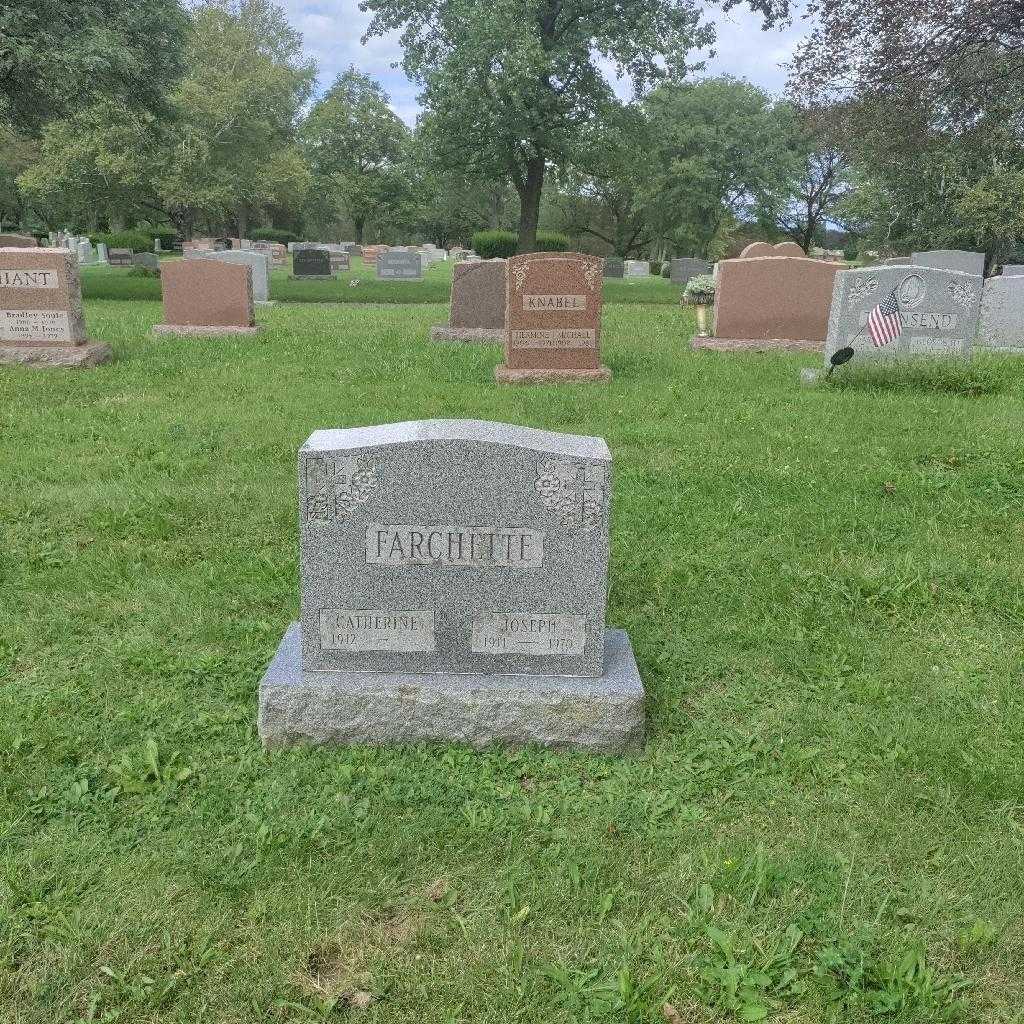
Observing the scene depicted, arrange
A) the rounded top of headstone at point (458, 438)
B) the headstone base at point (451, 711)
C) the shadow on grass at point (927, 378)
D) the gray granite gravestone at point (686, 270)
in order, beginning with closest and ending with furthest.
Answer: the rounded top of headstone at point (458, 438) < the headstone base at point (451, 711) < the shadow on grass at point (927, 378) < the gray granite gravestone at point (686, 270)

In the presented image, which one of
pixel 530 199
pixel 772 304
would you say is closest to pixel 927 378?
pixel 772 304

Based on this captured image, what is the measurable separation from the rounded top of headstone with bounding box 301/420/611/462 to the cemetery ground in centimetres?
111

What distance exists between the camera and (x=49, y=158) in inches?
1389

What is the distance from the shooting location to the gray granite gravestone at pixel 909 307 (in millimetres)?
10047

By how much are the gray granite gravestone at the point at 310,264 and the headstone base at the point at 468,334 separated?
17620mm

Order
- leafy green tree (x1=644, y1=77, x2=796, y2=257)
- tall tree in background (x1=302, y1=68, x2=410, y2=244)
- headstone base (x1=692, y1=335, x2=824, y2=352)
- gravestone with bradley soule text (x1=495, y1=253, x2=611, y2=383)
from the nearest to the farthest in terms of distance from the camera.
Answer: gravestone with bradley soule text (x1=495, y1=253, x2=611, y2=383), headstone base (x1=692, y1=335, x2=824, y2=352), leafy green tree (x1=644, y1=77, x2=796, y2=257), tall tree in background (x1=302, y1=68, x2=410, y2=244)

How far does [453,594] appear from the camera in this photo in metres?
3.25

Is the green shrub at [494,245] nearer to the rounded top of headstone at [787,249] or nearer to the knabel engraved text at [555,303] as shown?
the rounded top of headstone at [787,249]

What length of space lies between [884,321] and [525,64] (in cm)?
1595

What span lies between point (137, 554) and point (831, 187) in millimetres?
60833

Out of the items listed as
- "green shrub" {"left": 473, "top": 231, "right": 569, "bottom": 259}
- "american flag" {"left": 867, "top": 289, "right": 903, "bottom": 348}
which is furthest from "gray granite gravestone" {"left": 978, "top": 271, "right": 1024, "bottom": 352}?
"green shrub" {"left": 473, "top": 231, "right": 569, "bottom": 259}

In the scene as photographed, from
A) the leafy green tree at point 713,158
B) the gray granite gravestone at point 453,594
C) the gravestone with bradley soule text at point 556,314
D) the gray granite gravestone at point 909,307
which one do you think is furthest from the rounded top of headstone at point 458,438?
the leafy green tree at point 713,158

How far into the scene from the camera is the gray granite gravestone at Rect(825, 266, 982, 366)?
33.0ft

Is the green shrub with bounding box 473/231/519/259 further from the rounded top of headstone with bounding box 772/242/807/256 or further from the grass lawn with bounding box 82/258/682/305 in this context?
the rounded top of headstone with bounding box 772/242/807/256
